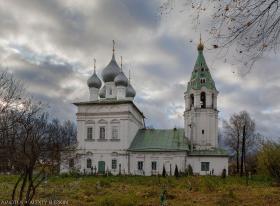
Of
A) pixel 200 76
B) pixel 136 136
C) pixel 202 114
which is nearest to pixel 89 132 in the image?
pixel 136 136

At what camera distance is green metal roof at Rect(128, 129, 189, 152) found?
44375 mm

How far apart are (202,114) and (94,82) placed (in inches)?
499

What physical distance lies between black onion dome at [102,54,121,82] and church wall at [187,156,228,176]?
1279 cm

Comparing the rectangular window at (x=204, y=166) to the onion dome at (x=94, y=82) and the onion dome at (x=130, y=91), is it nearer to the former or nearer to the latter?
the onion dome at (x=130, y=91)

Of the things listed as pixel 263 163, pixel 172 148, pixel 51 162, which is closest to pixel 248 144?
pixel 172 148

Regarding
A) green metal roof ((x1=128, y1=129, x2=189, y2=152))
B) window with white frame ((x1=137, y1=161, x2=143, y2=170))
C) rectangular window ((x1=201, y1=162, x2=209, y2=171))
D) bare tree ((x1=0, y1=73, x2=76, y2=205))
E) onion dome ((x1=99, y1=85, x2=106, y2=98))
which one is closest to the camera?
bare tree ((x1=0, y1=73, x2=76, y2=205))

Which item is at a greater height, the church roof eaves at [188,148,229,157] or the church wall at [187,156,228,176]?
the church roof eaves at [188,148,229,157]

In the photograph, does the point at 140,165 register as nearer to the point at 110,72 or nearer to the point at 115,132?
the point at 115,132

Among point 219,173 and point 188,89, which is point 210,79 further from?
point 219,173

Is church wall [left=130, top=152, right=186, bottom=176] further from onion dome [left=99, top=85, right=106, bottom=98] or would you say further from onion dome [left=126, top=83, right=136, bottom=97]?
onion dome [left=99, top=85, right=106, bottom=98]

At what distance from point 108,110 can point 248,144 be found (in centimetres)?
2145

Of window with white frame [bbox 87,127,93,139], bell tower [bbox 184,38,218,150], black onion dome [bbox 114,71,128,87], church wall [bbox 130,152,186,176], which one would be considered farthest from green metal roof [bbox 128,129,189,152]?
black onion dome [bbox 114,71,128,87]

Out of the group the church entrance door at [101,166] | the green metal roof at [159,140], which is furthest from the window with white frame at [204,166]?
the church entrance door at [101,166]

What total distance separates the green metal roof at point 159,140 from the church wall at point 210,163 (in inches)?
55.9
